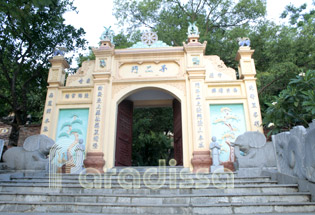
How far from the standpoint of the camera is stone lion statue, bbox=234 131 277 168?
5.23 metres

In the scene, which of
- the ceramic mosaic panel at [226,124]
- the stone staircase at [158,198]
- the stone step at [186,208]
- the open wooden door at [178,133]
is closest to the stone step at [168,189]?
the stone staircase at [158,198]

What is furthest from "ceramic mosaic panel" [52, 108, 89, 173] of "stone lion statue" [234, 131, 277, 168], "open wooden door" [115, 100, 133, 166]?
"stone lion statue" [234, 131, 277, 168]

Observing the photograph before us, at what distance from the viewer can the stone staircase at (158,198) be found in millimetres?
2961

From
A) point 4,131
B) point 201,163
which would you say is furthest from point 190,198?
point 4,131

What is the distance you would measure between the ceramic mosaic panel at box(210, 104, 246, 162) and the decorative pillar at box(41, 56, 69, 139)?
495cm

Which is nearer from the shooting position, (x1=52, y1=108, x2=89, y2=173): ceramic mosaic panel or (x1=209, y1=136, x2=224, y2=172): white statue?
(x1=209, y1=136, x2=224, y2=172): white statue

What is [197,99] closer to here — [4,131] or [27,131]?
[27,131]

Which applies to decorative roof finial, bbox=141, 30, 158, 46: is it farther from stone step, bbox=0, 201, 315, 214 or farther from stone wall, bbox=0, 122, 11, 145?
stone wall, bbox=0, 122, 11, 145

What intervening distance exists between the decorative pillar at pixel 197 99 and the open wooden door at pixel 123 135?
7.94 ft

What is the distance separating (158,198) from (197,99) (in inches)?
166

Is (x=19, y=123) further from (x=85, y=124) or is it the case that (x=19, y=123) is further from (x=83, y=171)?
(x=83, y=171)

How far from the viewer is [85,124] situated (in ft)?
24.0

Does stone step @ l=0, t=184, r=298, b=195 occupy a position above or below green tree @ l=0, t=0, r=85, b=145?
below

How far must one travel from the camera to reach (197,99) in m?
7.08
